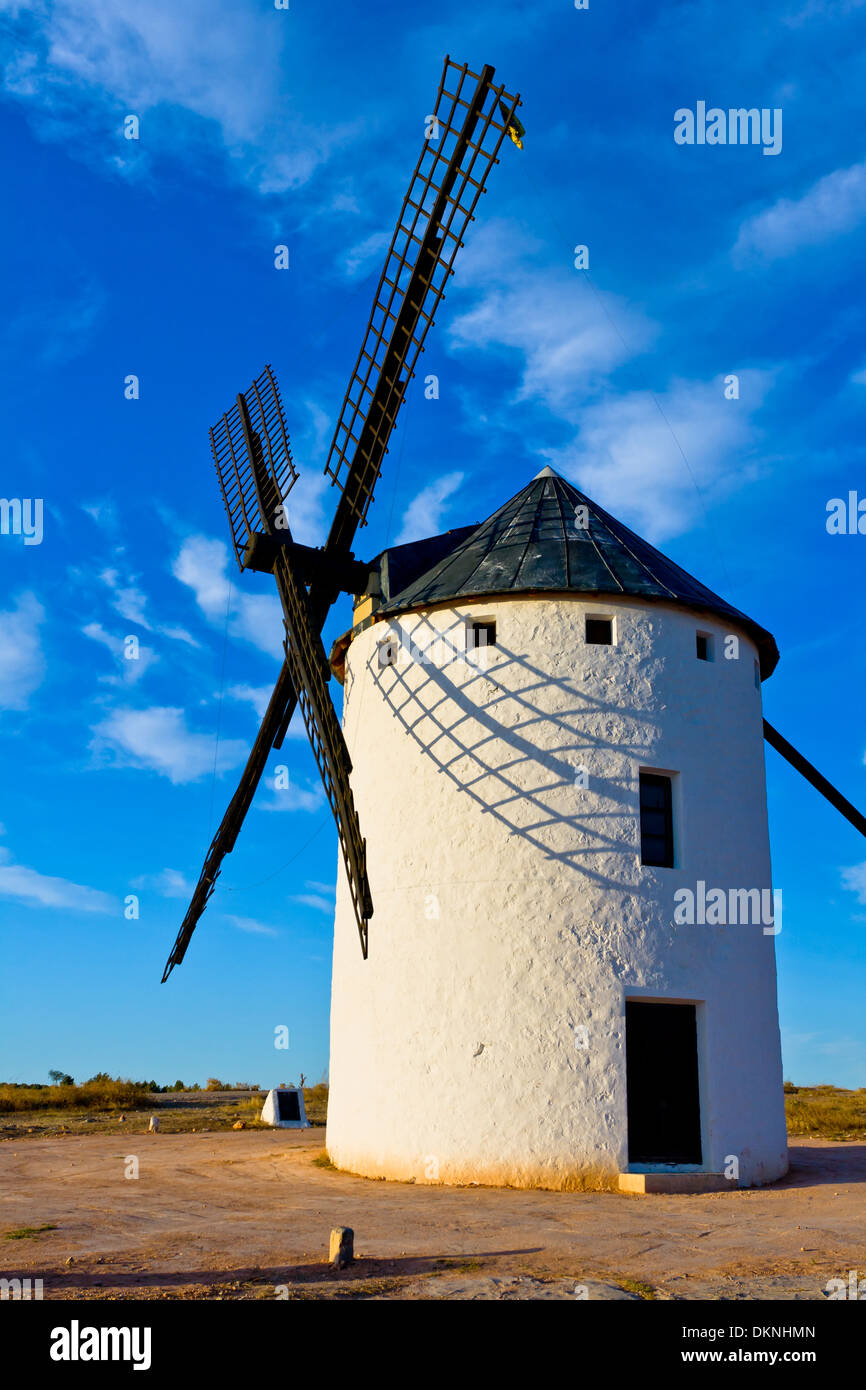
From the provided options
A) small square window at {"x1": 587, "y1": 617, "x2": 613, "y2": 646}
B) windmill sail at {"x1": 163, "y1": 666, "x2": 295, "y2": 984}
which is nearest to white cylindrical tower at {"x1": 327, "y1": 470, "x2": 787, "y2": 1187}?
small square window at {"x1": 587, "y1": 617, "x2": 613, "y2": 646}

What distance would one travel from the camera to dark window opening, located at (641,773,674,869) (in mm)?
13383

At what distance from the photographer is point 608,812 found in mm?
12961

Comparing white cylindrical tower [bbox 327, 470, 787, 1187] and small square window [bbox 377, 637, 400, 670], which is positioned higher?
small square window [bbox 377, 637, 400, 670]

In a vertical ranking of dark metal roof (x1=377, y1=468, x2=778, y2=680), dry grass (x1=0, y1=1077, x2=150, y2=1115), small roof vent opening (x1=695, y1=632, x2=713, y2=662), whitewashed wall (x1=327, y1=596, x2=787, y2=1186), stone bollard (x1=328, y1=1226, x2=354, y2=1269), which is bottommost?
dry grass (x1=0, y1=1077, x2=150, y2=1115)

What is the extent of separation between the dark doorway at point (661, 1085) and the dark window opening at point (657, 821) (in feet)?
5.86

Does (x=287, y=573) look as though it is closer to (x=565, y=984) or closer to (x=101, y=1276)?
(x=565, y=984)

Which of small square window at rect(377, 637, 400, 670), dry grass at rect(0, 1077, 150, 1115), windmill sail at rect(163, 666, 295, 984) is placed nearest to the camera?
small square window at rect(377, 637, 400, 670)

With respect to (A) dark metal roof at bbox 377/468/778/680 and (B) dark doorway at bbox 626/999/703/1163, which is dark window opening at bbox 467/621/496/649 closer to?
(A) dark metal roof at bbox 377/468/778/680

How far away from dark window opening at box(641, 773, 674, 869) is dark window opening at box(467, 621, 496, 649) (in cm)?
263

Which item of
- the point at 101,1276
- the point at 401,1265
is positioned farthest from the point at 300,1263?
the point at 101,1276

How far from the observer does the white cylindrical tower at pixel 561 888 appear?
1230 cm

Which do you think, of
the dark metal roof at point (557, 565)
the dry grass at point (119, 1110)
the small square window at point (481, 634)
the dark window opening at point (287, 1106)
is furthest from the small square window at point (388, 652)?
the dark window opening at point (287, 1106)

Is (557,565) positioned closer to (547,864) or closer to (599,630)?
(599,630)

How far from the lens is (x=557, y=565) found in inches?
553
